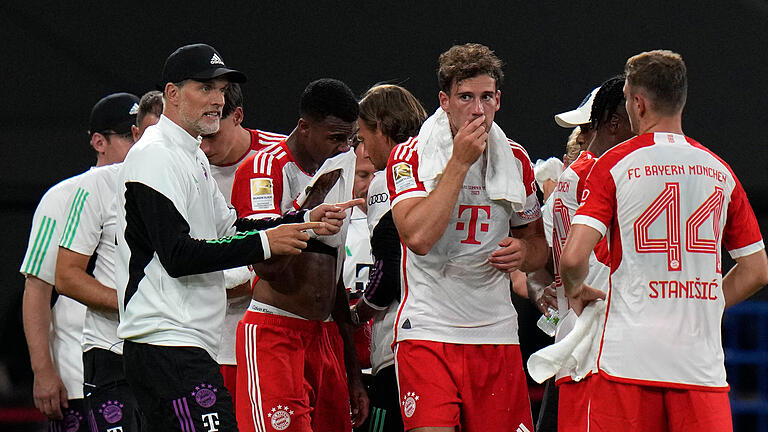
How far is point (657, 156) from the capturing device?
10.5 ft

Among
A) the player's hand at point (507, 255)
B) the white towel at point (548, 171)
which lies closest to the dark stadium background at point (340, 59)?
the white towel at point (548, 171)

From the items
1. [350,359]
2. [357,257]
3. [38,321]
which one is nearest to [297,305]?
[350,359]

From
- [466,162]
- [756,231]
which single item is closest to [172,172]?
[466,162]

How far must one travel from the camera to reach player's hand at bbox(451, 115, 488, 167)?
3.58m

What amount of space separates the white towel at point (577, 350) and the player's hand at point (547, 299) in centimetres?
75

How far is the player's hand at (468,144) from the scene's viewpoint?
358 cm

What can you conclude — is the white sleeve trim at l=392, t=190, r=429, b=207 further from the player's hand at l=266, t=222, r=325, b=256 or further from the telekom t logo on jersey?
the player's hand at l=266, t=222, r=325, b=256

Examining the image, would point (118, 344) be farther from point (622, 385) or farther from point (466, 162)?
point (622, 385)

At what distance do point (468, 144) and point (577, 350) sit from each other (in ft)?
2.66

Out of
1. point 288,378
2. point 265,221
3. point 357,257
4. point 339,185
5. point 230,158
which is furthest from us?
point 357,257

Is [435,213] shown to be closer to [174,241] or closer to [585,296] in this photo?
[585,296]

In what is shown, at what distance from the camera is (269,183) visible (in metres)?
4.08

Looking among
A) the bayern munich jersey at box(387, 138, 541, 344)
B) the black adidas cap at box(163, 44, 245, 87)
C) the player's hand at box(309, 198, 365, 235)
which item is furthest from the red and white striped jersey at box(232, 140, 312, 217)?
the black adidas cap at box(163, 44, 245, 87)

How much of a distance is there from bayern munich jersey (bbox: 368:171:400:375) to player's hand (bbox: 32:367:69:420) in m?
1.40
